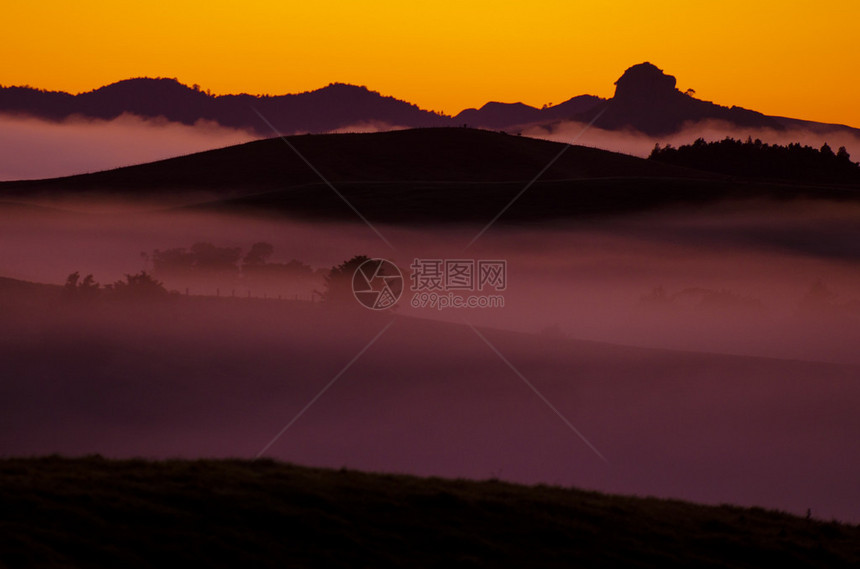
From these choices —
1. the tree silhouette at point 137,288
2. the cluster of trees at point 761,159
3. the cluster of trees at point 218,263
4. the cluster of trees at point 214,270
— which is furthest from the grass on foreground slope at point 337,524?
the cluster of trees at point 761,159

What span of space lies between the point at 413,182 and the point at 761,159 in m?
81.6

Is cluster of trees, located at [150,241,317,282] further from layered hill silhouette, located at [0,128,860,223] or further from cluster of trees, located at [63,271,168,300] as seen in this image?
cluster of trees, located at [63,271,168,300]

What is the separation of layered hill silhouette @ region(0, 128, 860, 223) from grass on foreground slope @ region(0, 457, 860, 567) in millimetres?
86177

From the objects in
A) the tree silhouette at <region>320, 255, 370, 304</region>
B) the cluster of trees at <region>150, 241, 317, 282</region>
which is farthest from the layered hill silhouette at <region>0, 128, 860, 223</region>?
the tree silhouette at <region>320, 255, 370, 304</region>

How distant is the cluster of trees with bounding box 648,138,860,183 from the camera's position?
177 metres

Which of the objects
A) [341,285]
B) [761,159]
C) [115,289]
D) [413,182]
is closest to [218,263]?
[115,289]

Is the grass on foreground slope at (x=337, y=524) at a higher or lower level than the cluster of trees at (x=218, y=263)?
lower

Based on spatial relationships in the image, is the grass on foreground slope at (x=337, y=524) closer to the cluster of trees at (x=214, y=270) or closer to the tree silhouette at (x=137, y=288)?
the cluster of trees at (x=214, y=270)

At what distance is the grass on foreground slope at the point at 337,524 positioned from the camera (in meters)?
17.5

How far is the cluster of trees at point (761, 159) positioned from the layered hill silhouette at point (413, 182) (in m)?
36.6

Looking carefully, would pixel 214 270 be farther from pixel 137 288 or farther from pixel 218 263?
pixel 137 288

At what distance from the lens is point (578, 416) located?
64.8m

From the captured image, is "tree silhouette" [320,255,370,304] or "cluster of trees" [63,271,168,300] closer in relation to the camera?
"tree silhouette" [320,255,370,304]

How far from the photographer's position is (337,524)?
1962 cm
